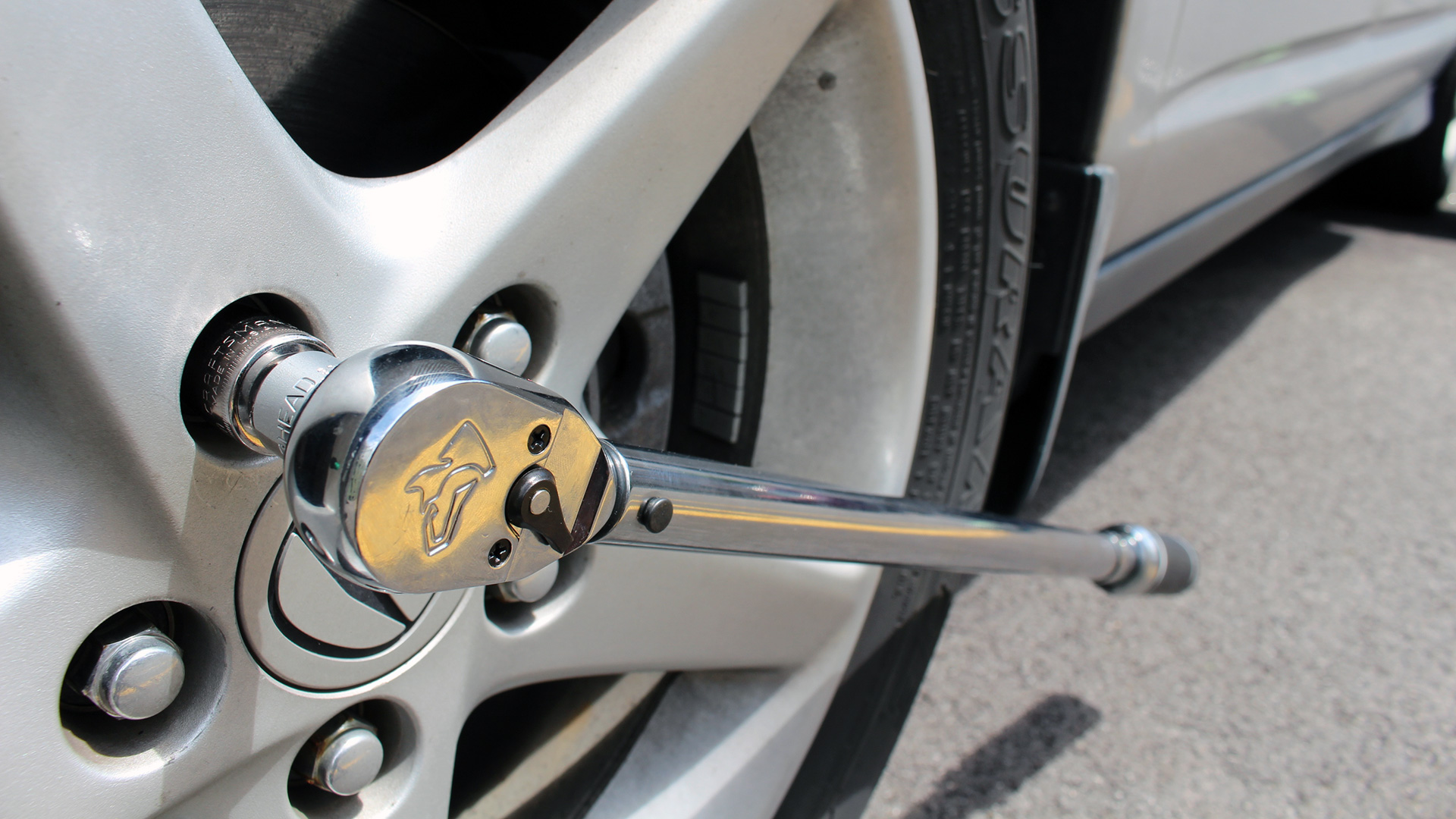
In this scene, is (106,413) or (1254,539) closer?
(106,413)

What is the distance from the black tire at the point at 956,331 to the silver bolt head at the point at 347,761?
0.47m

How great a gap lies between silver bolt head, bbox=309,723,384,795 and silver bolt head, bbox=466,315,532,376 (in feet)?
0.74

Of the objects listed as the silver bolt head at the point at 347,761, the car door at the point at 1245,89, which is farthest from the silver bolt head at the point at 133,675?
the car door at the point at 1245,89

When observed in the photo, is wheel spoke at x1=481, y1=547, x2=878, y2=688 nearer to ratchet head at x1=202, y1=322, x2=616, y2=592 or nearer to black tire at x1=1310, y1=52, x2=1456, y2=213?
ratchet head at x1=202, y1=322, x2=616, y2=592

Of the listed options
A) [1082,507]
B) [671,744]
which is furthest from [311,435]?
[1082,507]

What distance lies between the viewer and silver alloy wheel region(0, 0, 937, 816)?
419mm

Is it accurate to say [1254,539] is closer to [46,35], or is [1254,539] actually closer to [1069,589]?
[1069,589]

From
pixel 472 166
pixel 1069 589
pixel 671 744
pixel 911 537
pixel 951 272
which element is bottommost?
pixel 1069 589

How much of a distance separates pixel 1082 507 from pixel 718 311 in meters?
1.00

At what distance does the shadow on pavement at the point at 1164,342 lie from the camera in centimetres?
181

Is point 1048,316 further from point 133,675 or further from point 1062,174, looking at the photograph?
point 133,675

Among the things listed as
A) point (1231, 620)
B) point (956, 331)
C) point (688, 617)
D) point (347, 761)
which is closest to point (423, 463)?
point (347, 761)

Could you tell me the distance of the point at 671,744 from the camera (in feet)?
2.72

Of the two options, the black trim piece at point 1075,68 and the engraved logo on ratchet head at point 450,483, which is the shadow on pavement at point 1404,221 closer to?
the black trim piece at point 1075,68
